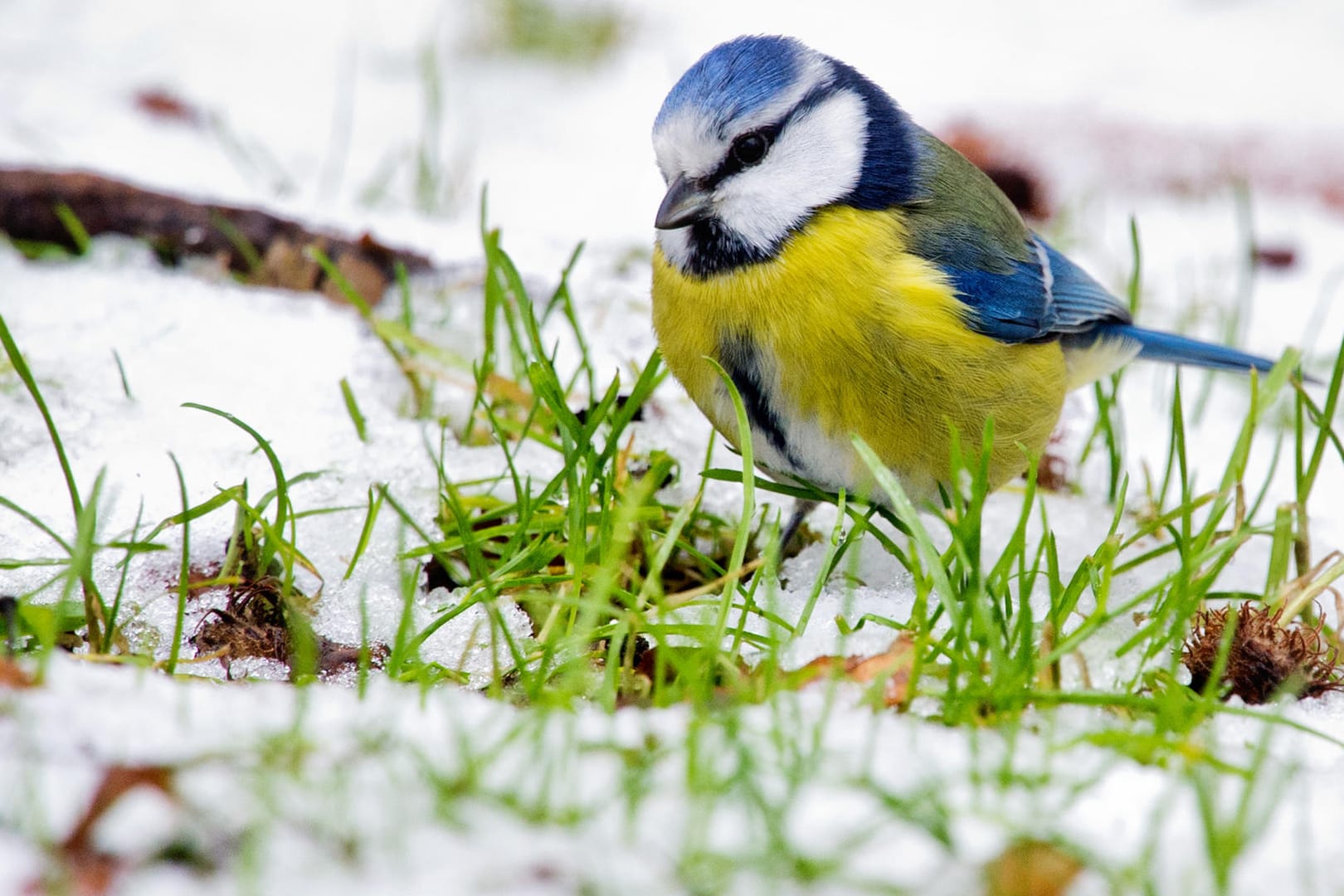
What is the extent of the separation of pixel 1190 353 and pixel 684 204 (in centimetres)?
140

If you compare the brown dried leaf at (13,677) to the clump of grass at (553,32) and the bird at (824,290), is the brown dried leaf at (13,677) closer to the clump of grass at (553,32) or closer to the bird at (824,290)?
the bird at (824,290)

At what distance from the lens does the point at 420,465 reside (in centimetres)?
238

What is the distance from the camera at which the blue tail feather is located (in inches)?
113

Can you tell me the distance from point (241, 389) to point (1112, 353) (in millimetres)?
1854

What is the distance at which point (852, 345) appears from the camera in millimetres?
2082

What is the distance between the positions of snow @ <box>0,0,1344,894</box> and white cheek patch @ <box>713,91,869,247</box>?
0.56m

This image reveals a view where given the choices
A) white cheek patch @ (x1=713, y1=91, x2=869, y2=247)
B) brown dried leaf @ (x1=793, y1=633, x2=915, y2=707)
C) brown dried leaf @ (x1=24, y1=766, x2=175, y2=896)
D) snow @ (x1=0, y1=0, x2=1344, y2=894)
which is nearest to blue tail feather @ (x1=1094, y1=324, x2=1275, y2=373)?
snow @ (x1=0, y1=0, x2=1344, y2=894)

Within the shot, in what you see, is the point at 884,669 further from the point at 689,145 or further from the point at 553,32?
the point at 553,32

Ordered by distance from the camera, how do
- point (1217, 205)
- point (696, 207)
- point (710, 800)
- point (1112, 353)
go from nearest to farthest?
point (710, 800) < point (696, 207) < point (1112, 353) < point (1217, 205)

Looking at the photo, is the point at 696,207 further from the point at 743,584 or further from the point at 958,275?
the point at 743,584

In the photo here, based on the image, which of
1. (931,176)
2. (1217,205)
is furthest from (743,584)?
(1217,205)

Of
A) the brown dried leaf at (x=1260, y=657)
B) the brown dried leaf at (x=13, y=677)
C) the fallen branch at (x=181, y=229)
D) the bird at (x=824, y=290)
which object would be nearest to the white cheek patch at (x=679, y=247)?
the bird at (x=824, y=290)

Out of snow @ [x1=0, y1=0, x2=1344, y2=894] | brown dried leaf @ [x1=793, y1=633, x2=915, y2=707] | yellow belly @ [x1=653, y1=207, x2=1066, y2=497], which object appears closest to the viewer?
snow @ [x1=0, y1=0, x2=1344, y2=894]

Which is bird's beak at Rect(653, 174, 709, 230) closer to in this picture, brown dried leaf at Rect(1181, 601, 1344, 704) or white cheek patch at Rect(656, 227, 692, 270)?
white cheek patch at Rect(656, 227, 692, 270)
